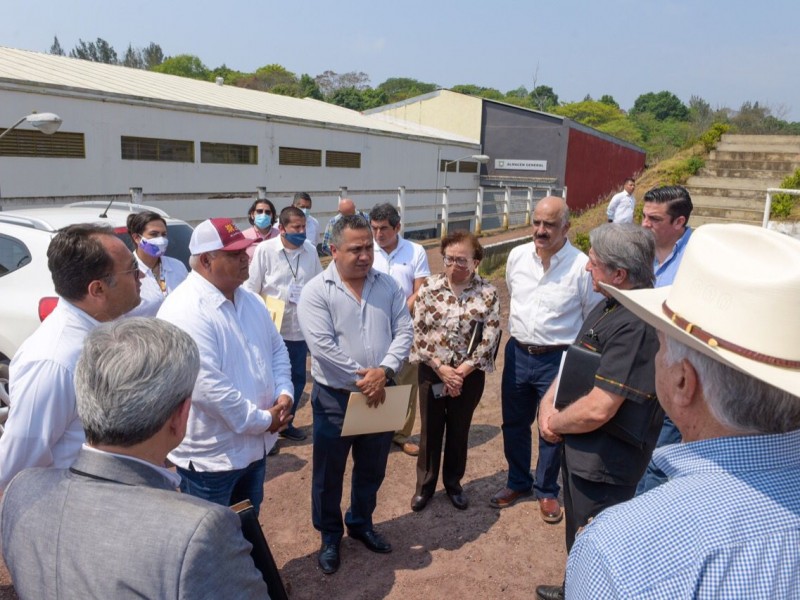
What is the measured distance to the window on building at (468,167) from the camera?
91.2ft

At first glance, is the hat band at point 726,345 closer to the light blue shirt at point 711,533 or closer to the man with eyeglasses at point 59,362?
the light blue shirt at point 711,533

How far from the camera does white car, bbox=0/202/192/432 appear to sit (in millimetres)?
4414

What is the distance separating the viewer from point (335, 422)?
336 cm

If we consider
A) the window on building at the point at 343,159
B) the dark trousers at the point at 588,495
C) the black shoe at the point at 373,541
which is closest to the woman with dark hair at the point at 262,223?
the black shoe at the point at 373,541

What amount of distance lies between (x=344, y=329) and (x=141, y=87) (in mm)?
14260

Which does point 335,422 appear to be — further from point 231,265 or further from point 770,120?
point 770,120

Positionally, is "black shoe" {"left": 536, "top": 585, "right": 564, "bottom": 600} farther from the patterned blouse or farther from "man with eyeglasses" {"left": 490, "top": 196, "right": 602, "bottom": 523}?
the patterned blouse

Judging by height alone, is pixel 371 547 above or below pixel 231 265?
below

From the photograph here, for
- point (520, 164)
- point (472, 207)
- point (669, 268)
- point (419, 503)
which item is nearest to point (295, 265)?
point (419, 503)

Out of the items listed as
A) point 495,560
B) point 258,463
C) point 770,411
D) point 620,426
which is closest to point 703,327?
point 770,411

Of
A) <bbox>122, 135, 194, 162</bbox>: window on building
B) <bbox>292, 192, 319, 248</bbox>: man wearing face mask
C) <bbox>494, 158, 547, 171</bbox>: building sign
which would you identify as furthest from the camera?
<bbox>494, 158, 547, 171</bbox>: building sign

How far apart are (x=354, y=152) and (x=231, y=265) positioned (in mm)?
18766

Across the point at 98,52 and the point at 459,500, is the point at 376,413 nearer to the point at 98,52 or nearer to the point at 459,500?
the point at 459,500

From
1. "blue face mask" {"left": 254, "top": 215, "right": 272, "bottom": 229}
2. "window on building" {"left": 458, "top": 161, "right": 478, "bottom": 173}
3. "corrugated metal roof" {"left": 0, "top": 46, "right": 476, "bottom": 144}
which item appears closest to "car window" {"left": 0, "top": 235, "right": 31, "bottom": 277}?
"blue face mask" {"left": 254, "top": 215, "right": 272, "bottom": 229}
